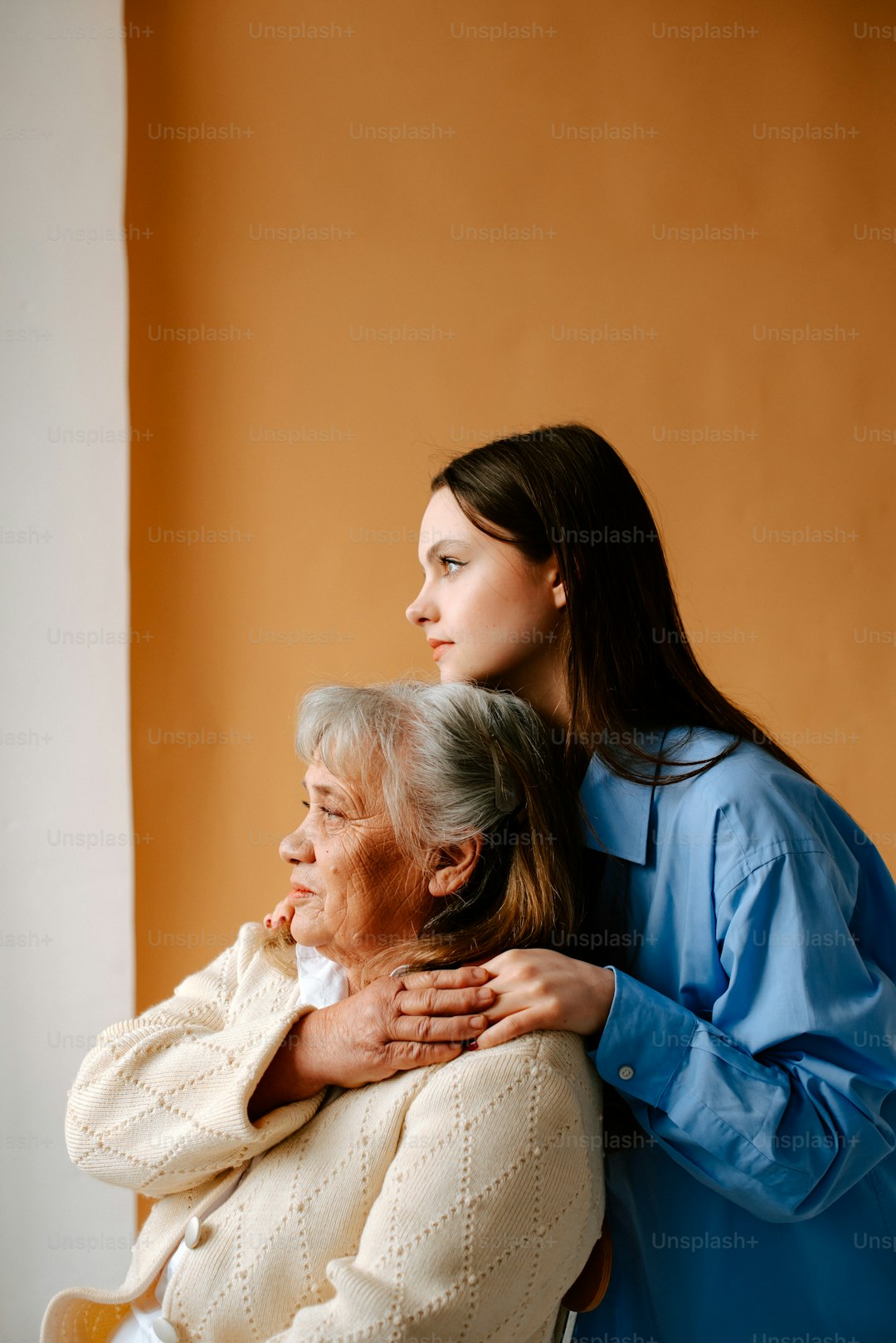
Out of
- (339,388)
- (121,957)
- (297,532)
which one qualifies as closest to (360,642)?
(297,532)

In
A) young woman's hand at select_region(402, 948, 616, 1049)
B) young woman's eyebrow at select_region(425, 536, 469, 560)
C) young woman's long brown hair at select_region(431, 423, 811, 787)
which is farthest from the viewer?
young woman's eyebrow at select_region(425, 536, 469, 560)

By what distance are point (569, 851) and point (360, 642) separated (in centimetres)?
140

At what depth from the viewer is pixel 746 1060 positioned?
140 centimetres

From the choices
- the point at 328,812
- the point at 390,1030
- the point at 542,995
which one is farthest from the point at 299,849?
the point at 542,995

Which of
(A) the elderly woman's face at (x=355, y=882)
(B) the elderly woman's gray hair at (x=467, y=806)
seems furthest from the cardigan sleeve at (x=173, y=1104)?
(B) the elderly woman's gray hair at (x=467, y=806)

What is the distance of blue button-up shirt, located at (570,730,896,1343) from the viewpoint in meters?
1.39

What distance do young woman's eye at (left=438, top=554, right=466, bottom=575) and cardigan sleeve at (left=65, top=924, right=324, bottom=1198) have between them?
2.43 feet

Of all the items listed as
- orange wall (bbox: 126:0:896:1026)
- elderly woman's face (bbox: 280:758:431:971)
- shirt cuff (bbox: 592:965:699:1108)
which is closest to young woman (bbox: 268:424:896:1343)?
shirt cuff (bbox: 592:965:699:1108)

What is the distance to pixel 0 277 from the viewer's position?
2646 millimetres

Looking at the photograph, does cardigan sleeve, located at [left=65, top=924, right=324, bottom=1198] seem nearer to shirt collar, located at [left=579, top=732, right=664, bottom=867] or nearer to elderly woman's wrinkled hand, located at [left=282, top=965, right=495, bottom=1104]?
elderly woman's wrinkled hand, located at [left=282, top=965, right=495, bottom=1104]

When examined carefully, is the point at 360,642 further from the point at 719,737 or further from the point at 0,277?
the point at 719,737

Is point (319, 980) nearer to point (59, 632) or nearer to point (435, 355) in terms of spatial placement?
point (59, 632)

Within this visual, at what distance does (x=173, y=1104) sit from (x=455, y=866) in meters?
0.50

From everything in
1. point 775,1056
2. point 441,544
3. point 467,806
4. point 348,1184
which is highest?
point 441,544
